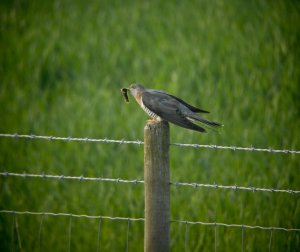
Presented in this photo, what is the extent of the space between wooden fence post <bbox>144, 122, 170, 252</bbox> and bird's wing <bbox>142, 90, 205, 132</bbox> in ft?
1.81

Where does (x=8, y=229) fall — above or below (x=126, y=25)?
below

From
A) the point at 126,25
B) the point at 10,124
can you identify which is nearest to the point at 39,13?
the point at 126,25

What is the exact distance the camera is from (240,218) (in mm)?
5723

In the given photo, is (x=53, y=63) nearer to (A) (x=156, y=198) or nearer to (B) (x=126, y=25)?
(B) (x=126, y=25)

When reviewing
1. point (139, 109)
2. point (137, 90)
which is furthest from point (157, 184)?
point (139, 109)

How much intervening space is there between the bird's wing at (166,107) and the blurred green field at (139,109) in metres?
1.49

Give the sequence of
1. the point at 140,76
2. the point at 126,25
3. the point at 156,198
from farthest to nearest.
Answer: the point at 126,25
the point at 140,76
the point at 156,198

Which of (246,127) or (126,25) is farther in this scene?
(126,25)

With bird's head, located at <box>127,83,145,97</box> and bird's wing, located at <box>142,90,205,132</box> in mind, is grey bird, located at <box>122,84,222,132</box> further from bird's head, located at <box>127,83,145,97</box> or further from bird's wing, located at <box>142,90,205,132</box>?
bird's head, located at <box>127,83,145,97</box>

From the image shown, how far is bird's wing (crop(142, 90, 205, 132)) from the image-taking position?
4.57m

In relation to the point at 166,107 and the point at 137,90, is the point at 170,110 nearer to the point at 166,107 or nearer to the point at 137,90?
the point at 166,107

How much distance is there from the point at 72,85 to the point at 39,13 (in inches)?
96.8

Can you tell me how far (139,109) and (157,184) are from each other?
458 centimetres

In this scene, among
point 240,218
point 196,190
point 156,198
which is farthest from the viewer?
point 196,190
